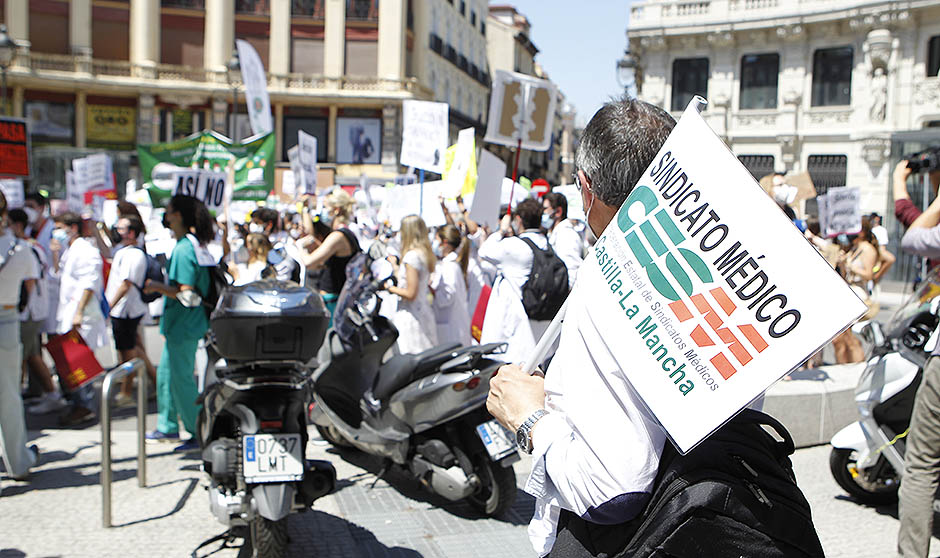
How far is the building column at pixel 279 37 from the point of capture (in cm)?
4100

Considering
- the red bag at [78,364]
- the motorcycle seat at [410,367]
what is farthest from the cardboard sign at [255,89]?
the motorcycle seat at [410,367]

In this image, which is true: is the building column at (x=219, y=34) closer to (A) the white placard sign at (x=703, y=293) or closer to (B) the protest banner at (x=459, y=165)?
(B) the protest banner at (x=459, y=165)

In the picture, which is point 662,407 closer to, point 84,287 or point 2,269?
point 2,269

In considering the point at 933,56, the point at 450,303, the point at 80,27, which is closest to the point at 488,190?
the point at 450,303

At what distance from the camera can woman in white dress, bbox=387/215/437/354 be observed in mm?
6422

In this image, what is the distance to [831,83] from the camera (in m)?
28.0

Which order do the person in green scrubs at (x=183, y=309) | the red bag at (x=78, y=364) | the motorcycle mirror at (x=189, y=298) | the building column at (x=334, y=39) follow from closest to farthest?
the red bag at (x=78, y=364) < the motorcycle mirror at (x=189, y=298) < the person in green scrubs at (x=183, y=309) < the building column at (x=334, y=39)

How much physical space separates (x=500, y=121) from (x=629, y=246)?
6.80 m

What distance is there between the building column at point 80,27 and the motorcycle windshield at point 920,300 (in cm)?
4170

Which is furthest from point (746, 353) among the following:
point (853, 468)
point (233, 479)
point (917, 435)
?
point (853, 468)

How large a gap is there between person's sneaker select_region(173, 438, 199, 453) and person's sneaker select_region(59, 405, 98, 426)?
1.53 m

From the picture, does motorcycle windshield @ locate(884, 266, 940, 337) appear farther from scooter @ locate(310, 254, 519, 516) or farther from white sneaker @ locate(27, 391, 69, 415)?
white sneaker @ locate(27, 391, 69, 415)

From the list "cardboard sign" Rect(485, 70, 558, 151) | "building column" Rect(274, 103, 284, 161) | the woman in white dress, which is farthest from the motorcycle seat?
"building column" Rect(274, 103, 284, 161)

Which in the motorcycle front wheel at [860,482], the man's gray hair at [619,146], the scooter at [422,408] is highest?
the man's gray hair at [619,146]
